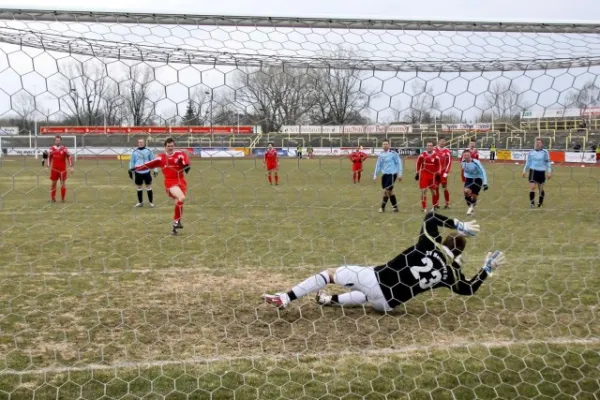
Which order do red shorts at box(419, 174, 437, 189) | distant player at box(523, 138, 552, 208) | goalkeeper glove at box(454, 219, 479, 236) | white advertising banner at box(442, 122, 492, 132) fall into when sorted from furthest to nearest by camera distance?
distant player at box(523, 138, 552, 208) → red shorts at box(419, 174, 437, 189) → goalkeeper glove at box(454, 219, 479, 236) → white advertising banner at box(442, 122, 492, 132)

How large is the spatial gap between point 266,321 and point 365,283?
94cm

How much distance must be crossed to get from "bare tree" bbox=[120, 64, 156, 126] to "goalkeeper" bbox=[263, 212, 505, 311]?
2119 mm

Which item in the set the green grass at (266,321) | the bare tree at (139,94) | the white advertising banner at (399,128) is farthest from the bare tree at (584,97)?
the bare tree at (139,94)

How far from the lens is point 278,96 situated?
4.13 metres

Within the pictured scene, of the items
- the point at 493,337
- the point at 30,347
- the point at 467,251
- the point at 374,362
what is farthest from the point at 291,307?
the point at 467,251

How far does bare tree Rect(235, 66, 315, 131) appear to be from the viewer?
4.11 meters

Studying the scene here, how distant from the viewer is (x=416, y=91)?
4484 mm

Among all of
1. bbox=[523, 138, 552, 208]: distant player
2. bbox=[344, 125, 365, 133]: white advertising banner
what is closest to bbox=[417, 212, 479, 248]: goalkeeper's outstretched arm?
bbox=[344, 125, 365, 133]: white advertising banner

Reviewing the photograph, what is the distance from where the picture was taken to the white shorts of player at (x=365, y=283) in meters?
5.14

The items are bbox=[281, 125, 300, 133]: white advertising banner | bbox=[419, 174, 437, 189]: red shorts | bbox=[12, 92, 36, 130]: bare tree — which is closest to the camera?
bbox=[12, 92, 36, 130]: bare tree

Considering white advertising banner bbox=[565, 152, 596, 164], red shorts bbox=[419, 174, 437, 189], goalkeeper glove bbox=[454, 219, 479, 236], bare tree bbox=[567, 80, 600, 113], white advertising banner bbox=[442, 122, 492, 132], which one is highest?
bare tree bbox=[567, 80, 600, 113]

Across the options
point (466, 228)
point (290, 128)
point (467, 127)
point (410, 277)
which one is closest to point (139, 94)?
point (290, 128)

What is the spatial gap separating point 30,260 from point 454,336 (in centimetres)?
539

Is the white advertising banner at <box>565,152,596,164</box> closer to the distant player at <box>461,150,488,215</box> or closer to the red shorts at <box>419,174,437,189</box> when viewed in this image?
the distant player at <box>461,150,488,215</box>
